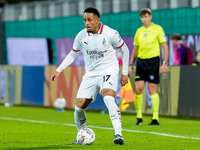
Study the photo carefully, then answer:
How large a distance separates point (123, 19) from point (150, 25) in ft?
27.9

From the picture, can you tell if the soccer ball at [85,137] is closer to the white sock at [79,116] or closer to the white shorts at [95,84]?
the white sock at [79,116]

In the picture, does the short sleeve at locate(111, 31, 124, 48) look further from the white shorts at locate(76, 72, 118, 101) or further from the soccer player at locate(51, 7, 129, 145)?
the white shorts at locate(76, 72, 118, 101)

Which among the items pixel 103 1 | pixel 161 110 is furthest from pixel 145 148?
pixel 103 1

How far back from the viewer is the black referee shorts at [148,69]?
13.2 m

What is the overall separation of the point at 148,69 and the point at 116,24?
29.2 ft

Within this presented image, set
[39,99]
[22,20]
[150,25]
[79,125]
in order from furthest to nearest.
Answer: [22,20], [39,99], [150,25], [79,125]

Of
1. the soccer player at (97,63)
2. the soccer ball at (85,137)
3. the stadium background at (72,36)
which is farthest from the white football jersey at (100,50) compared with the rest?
the stadium background at (72,36)

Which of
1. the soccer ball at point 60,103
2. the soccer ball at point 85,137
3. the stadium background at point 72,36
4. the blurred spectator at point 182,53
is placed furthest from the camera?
the soccer ball at point 60,103

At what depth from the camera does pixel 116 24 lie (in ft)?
72.1

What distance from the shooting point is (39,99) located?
781 inches

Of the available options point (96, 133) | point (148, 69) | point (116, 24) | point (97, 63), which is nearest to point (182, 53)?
point (148, 69)

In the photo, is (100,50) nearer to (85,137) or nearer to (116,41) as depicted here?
(116,41)

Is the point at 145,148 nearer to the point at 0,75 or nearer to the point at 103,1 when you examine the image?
the point at 0,75

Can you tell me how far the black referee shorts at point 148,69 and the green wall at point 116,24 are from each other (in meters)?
5.73
